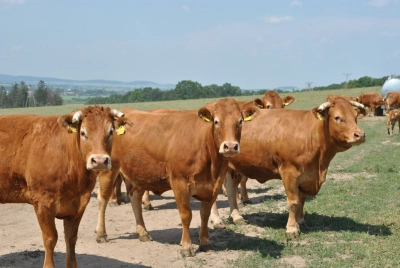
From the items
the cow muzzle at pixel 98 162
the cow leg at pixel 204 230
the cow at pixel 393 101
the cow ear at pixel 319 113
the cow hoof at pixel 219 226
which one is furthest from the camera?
the cow at pixel 393 101

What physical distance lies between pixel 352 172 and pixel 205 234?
8498 millimetres

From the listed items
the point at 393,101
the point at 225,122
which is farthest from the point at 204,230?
the point at 393,101

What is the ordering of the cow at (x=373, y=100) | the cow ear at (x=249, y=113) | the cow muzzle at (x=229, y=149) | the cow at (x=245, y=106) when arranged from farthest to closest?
the cow at (x=373, y=100), the cow at (x=245, y=106), the cow ear at (x=249, y=113), the cow muzzle at (x=229, y=149)

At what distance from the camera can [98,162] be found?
21.0ft

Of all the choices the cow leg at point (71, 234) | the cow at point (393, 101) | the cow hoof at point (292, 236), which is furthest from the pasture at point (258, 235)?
the cow at point (393, 101)

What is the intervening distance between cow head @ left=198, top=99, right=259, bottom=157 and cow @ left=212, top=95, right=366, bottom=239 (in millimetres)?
1463

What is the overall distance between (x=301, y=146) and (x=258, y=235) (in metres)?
1.80

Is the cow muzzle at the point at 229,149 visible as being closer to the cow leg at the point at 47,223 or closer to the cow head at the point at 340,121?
the cow head at the point at 340,121

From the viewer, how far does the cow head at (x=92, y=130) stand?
6.58m

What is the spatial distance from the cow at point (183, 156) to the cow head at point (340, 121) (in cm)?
142

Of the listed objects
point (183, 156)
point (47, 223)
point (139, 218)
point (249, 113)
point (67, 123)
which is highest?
point (249, 113)

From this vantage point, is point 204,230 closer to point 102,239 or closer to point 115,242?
point 115,242

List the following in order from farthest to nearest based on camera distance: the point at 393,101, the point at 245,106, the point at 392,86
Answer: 1. the point at 392,86
2. the point at 393,101
3. the point at 245,106

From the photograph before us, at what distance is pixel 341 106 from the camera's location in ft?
30.3
